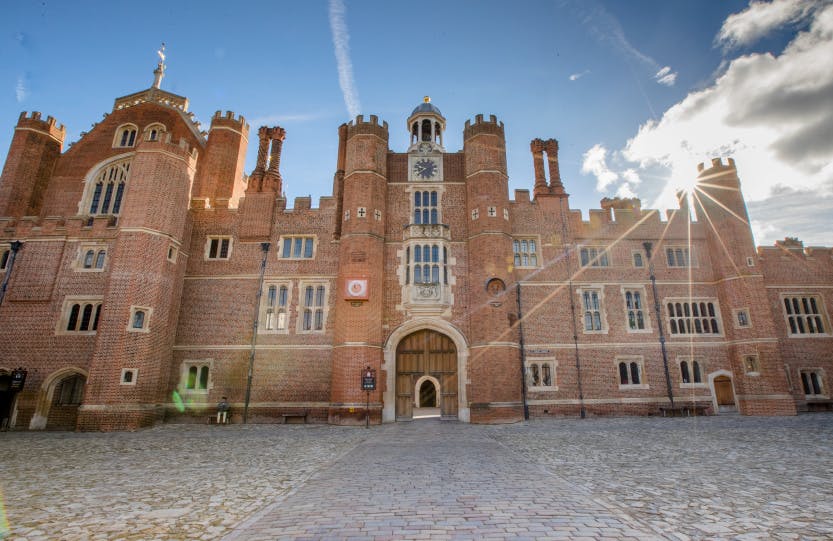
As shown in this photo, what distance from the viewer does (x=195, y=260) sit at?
23188 millimetres

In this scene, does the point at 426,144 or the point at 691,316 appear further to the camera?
the point at 426,144

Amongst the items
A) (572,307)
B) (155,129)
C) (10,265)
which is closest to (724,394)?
(572,307)

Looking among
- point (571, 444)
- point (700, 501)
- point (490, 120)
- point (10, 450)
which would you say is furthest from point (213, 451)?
point (490, 120)

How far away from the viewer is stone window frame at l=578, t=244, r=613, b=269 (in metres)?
23.8

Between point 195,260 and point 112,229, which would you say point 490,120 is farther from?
point 112,229

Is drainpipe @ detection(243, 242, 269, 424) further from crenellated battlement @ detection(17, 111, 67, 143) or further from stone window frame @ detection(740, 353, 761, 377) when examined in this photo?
stone window frame @ detection(740, 353, 761, 377)

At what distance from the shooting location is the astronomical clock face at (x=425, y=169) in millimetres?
24333

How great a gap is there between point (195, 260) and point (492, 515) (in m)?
22.6

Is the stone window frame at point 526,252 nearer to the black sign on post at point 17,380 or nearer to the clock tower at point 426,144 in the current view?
the clock tower at point 426,144

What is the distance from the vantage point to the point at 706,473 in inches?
325

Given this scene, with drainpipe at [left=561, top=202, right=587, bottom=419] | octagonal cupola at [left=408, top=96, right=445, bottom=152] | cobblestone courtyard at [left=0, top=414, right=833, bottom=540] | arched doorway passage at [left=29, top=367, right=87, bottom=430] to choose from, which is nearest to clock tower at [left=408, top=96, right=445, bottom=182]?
octagonal cupola at [left=408, top=96, right=445, bottom=152]

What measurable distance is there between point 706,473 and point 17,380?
87.2 ft

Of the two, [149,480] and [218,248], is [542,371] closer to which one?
[149,480]

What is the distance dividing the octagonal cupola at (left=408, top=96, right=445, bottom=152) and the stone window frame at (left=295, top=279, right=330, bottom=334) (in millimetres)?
9919
